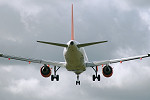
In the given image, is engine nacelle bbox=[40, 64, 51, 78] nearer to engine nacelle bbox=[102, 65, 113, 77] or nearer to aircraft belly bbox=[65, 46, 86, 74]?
aircraft belly bbox=[65, 46, 86, 74]

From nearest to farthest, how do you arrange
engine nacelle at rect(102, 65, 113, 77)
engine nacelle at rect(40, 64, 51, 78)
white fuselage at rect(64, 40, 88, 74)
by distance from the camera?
white fuselage at rect(64, 40, 88, 74) → engine nacelle at rect(40, 64, 51, 78) → engine nacelle at rect(102, 65, 113, 77)

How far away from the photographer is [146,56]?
2142 inches

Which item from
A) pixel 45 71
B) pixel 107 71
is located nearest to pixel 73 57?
pixel 45 71

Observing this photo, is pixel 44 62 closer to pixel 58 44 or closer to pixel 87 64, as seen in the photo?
pixel 87 64

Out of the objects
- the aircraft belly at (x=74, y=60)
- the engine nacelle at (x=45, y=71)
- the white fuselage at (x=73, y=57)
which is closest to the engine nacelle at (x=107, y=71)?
the aircraft belly at (x=74, y=60)

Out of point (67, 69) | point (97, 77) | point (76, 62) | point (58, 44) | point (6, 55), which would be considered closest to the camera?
point (58, 44)

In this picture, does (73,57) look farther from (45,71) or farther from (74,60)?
(45,71)

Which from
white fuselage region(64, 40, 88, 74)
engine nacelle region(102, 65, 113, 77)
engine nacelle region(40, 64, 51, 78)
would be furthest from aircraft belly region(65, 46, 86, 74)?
engine nacelle region(40, 64, 51, 78)

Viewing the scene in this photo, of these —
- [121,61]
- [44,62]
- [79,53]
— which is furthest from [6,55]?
[121,61]

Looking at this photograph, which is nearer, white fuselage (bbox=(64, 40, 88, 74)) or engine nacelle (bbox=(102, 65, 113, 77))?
white fuselage (bbox=(64, 40, 88, 74))

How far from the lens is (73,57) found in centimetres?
4788

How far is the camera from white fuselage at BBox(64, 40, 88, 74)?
46.2 meters

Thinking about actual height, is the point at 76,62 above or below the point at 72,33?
below

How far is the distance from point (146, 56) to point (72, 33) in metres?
12.2
